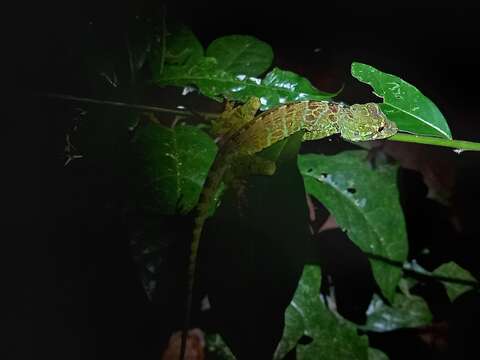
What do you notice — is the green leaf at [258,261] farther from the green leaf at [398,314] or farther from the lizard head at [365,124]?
the green leaf at [398,314]

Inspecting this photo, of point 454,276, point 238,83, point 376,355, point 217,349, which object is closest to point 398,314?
point 376,355

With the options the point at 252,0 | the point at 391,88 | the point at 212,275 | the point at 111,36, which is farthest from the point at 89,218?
the point at 252,0

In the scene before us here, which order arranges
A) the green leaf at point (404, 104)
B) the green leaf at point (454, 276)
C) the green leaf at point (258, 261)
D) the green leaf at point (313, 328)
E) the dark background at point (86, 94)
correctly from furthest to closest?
the green leaf at point (454, 276)
the green leaf at point (313, 328)
the dark background at point (86, 94)
the green leaf at point (258, 261)
the green leaf at point (404, 104)

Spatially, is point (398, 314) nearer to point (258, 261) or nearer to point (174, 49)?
point (258, 261)

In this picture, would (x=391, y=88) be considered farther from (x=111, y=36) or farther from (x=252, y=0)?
(x=252, y=0)

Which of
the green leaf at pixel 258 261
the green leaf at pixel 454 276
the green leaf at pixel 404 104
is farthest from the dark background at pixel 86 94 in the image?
the green leaf at pixel 404 104

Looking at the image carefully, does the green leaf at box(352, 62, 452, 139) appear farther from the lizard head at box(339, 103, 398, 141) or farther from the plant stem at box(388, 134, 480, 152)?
the lizard head at box(339, 103, 398, 141)

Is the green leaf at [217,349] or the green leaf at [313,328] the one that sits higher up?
the green leaf at [313,328]

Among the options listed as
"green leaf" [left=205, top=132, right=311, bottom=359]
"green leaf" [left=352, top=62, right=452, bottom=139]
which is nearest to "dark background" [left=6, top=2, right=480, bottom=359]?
"green leaf" [left=205, top=132, right=311, bottom=359]
